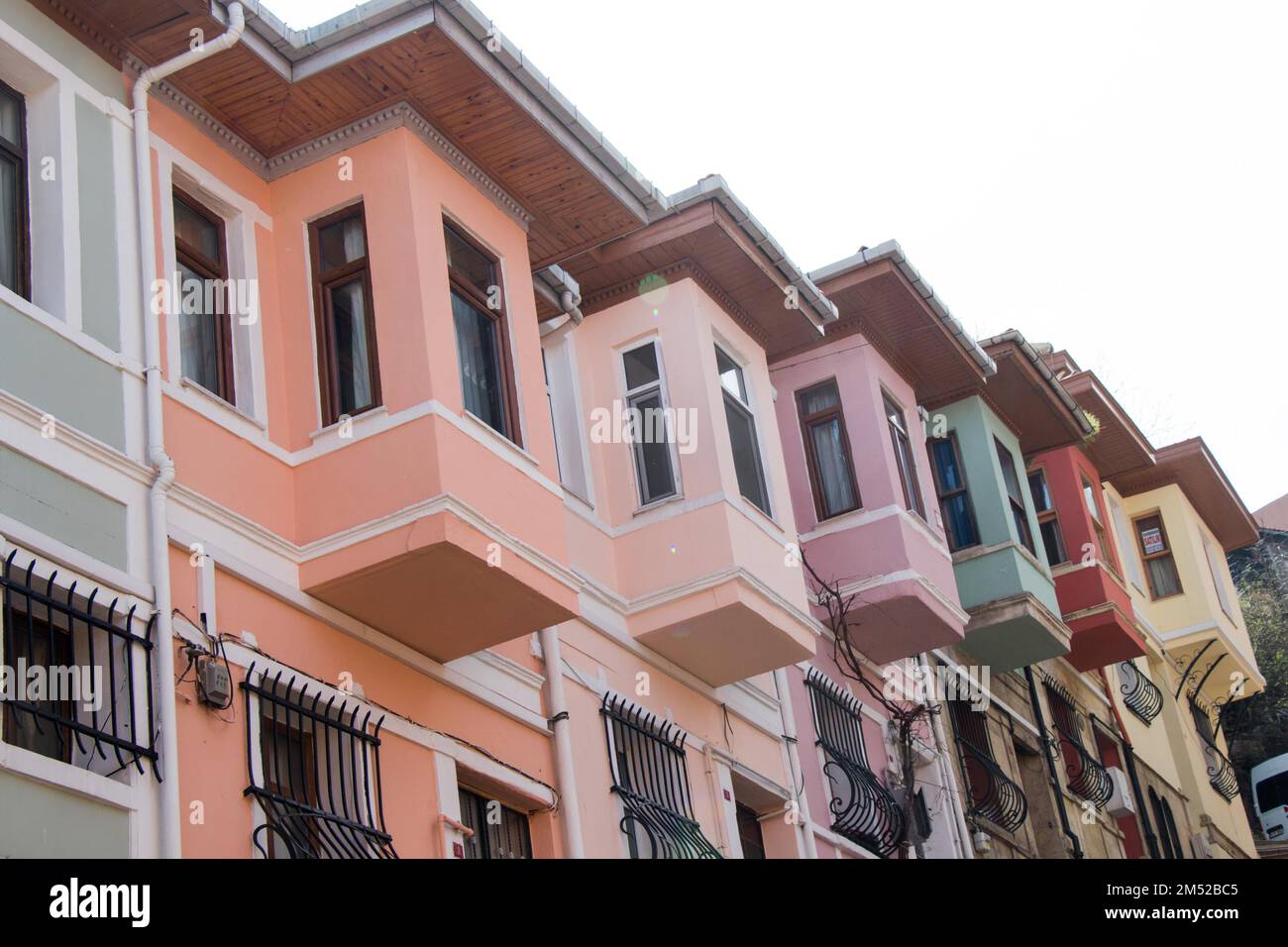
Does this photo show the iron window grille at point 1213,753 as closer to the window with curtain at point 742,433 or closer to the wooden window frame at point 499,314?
the window with curtain at point 742,433

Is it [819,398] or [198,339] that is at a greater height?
[819,398]

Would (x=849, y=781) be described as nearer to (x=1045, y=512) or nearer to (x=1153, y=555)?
(x=1045, y=512)

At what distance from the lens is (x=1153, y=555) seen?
102ft

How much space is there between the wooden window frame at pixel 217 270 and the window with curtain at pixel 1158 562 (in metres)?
21.6

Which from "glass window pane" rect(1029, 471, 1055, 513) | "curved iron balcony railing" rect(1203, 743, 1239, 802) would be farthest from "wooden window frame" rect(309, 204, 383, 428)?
"curved iron balcony railing" rect(1203, 743, 1239, 802)

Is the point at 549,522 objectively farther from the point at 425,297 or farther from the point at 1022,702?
the point at 1022,702

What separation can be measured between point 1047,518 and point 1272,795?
14856 mm

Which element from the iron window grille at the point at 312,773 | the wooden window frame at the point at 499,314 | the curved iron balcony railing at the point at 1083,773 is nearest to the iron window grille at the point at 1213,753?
the curved iron balcony railing at the point at 1083,773

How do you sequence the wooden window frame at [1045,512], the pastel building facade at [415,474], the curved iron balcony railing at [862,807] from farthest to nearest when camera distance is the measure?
the wooden window frame at [1045,512] < the curved iron balcony railing at [862,807] < the pastel building facade at [415,474]

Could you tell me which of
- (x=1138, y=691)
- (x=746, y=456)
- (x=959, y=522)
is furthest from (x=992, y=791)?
(x=1138, y=691)

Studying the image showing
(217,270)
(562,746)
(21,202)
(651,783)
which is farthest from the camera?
(651,783)

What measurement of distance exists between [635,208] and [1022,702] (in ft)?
37.1

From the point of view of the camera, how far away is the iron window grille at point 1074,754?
25.0 meters

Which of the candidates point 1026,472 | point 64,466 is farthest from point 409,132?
point 1026,472
